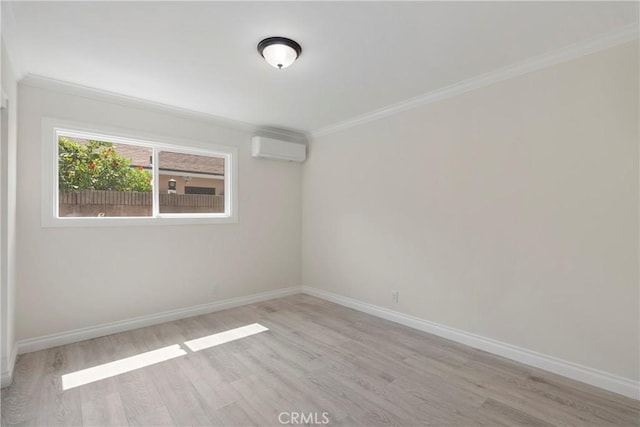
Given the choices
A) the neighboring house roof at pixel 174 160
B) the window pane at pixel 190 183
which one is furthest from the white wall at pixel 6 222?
the window pane at pixel 190 183

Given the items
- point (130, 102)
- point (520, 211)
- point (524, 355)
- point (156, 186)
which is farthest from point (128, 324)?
point (520, 211)

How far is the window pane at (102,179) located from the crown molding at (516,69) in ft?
9.18

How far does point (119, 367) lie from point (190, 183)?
2.19 meters

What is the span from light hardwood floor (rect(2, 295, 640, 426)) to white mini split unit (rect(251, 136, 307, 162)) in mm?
2461

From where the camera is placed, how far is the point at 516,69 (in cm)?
265

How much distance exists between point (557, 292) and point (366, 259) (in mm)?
2019

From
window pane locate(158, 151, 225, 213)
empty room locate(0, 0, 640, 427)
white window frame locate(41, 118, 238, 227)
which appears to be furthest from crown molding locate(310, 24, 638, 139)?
window pane locate(158, 151, 225, 213)

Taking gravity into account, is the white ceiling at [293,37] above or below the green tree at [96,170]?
above

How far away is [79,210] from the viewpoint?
3133 millimetres

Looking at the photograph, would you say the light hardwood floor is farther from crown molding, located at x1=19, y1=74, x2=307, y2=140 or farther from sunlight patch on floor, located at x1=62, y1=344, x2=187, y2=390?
crown molding, located at x1=19, y1=74, x2=307, y2=140

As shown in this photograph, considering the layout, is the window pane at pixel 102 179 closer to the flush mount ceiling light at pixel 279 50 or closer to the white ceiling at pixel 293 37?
the white ceiling at pixel 293 37

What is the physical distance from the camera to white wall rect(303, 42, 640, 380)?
2.21 m

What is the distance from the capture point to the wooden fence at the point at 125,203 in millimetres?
3105

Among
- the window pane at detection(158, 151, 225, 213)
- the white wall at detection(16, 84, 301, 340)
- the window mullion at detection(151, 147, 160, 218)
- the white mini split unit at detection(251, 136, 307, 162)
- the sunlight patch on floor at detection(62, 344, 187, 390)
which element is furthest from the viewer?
the white mini split unit at detection(251, 136, 307, 162)
